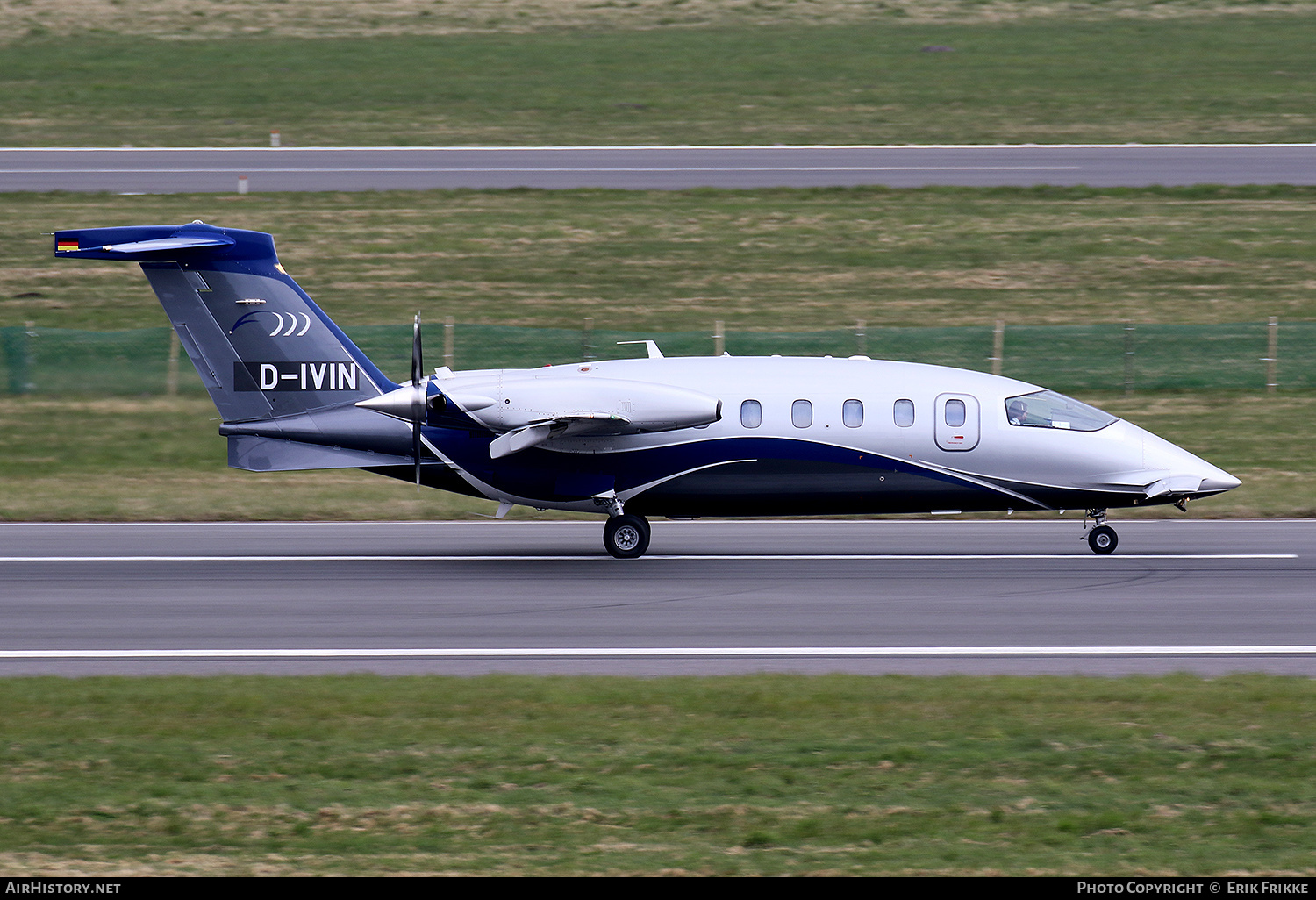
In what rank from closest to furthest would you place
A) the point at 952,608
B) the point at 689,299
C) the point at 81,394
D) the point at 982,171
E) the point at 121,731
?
the point at 121,731
the point at 952,608
the point at 81,394
the point at 689,299
the point at 982,171

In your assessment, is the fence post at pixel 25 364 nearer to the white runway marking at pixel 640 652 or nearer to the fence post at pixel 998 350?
the white runway marking at pixel 640 652

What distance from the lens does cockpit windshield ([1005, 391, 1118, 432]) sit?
20.2 meters

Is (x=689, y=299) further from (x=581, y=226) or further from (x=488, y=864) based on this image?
(x=488, y=864)

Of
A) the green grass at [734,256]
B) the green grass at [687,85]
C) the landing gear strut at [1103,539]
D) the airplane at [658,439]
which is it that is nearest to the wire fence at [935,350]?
the green grass at [734,256]

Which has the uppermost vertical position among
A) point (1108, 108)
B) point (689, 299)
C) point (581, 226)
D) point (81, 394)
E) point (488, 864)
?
point (1108, 108)

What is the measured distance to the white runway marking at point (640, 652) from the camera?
1464 centimetres

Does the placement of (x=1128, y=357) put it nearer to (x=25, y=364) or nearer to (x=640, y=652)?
(x=640, y=652)

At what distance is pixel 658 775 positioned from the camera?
400 inches

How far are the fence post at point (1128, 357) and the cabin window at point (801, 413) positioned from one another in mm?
14627

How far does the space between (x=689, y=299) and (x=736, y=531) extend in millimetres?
14511

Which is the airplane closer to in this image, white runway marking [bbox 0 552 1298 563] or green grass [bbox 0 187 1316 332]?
white runway marking [bbox 0 552 1298 563]

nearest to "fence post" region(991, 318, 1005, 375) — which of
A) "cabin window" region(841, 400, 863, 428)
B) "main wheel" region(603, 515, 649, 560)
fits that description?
"cabin window" region(841, 400, 863, 428)
